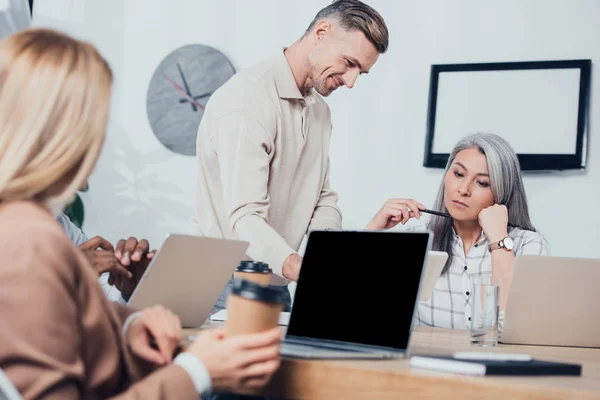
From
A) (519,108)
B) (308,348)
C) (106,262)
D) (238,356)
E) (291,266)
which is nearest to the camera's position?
(238,356)

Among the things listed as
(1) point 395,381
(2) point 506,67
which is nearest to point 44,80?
(1) point 395,381

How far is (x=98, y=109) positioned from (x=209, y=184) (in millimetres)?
1512

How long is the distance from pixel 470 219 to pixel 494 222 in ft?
0.67

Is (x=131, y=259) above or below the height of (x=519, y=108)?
below

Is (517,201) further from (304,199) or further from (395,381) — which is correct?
(395,381)

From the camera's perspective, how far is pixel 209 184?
2410 mm

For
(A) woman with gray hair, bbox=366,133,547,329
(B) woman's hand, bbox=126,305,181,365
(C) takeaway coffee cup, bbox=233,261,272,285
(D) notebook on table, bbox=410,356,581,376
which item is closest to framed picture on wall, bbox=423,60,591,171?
(A) woman with gray hair, bbox=366,133,547,329

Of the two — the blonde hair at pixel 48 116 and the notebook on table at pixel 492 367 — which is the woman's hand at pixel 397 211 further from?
the blonde hair at pixel 48 116

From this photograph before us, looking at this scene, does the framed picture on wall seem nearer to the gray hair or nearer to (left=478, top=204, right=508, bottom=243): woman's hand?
the gray hair

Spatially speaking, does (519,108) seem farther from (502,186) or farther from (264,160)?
(264,160)

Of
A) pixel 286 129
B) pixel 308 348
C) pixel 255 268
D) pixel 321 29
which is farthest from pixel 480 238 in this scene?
pixel 308 348

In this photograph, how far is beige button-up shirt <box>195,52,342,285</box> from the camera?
7.18ft

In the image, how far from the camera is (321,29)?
244 cm

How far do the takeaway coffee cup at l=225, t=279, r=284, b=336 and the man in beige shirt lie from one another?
4.23 ft
